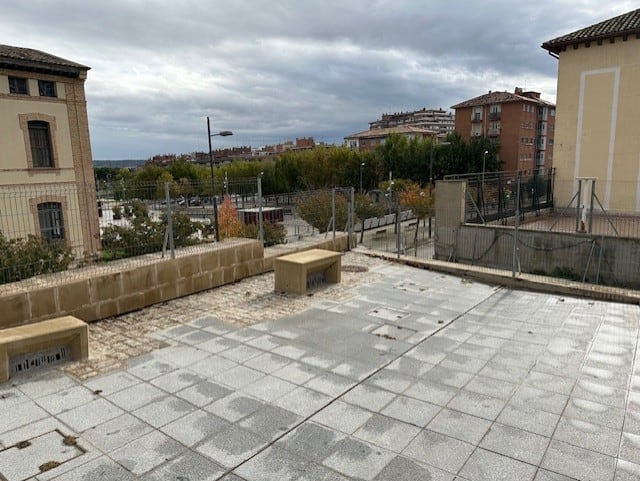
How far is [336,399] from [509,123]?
210 feet

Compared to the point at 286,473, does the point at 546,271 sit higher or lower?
lower

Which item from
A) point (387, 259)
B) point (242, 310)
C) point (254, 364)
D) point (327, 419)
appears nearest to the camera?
point (327, 419)

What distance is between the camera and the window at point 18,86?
66.9 feet

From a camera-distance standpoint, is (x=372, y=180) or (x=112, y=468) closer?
(x=112, y=468)

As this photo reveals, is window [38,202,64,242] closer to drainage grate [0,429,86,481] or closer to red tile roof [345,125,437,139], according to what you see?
drainage grate [0,429,86,481]

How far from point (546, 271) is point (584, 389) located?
488 inches

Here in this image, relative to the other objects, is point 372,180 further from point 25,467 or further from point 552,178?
point 25,467

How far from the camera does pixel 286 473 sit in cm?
375

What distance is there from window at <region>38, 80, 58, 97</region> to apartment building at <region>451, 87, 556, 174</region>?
166 feet

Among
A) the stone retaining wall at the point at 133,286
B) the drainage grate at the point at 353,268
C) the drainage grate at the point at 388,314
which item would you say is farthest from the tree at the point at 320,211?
the drainage grate at the point at 388,314

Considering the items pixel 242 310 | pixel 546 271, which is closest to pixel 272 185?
pixel 546 271

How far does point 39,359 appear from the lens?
5.69 meters

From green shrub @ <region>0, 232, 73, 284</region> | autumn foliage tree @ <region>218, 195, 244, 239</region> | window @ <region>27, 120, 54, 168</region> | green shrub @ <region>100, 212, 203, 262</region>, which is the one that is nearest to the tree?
autumn foliage tree @ <region>218, 195, 244, 239</region>

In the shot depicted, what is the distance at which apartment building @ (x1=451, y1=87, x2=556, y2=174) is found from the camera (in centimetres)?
6100
